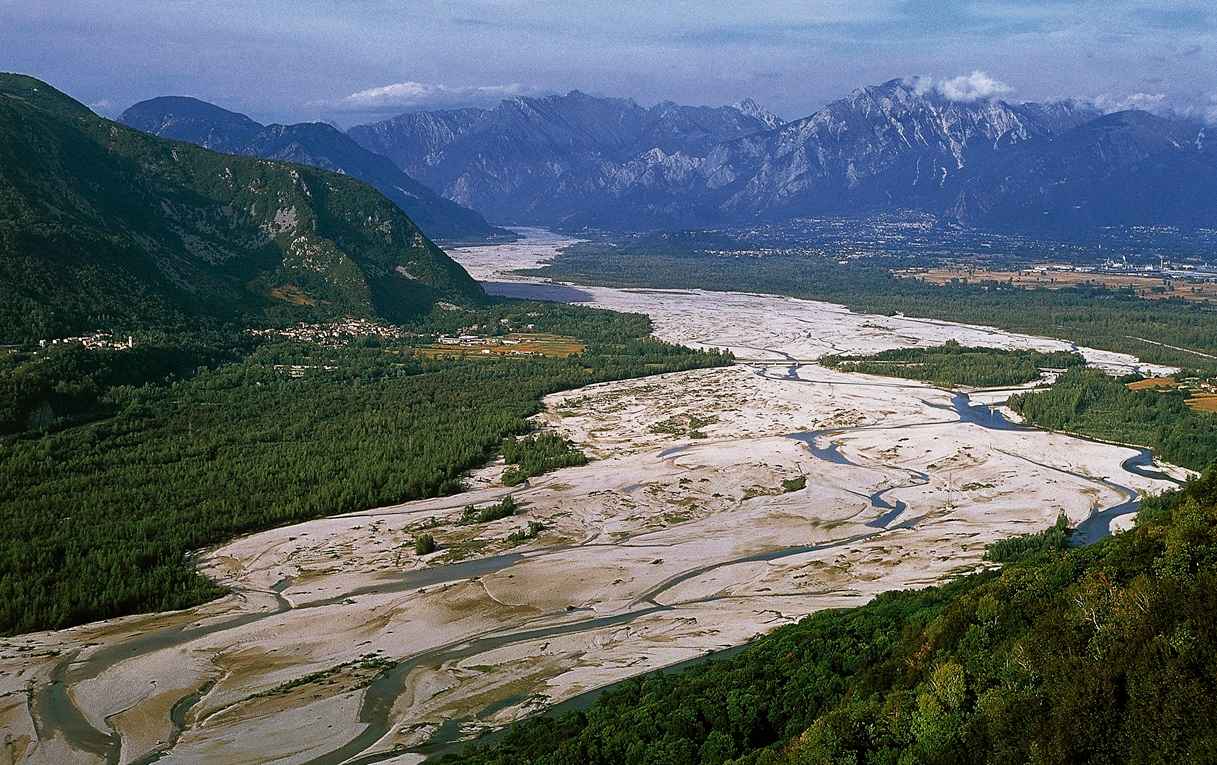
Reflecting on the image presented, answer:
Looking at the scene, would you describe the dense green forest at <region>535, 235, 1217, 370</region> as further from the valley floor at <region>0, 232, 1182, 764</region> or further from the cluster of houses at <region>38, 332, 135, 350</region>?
the cluster of houses at <region>38, 332, 135, 350</region>

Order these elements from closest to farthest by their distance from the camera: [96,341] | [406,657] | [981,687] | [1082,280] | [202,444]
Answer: [981,687]
[406,657]
[202,444]
[96,341]
[1082,280]

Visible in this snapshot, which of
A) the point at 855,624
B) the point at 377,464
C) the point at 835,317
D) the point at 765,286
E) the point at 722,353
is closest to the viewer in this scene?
the point at 855,624

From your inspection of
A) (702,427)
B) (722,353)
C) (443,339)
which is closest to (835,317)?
(722,353)

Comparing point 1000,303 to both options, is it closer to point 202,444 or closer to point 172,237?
point 172,237

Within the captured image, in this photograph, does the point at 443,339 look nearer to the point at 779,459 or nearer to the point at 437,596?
the point at 779,459

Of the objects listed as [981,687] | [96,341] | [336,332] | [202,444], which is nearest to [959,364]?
[336,332]

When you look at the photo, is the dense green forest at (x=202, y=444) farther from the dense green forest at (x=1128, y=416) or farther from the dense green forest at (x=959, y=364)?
the dense green forest at (x=1128, y=416)

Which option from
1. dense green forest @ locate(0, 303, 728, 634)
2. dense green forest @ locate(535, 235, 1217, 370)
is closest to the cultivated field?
dense green forest @ locate(535, 235, 1217, 370)

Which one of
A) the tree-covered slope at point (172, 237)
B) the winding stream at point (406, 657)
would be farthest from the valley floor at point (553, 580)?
the tree-covered slope at point (172, 237)
